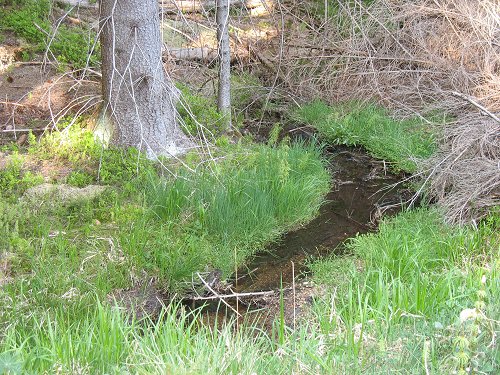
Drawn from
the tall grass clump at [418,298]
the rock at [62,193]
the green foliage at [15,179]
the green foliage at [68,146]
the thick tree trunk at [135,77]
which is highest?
the thick tree trunk at [135,77]

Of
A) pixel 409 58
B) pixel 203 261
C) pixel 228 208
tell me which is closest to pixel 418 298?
pixel 203 261

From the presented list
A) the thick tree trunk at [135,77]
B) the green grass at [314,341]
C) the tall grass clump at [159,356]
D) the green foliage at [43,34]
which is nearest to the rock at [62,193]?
the thick tree trunk at [135,77]

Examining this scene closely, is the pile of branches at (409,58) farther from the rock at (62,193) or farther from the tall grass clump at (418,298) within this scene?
the rock at (62,193)

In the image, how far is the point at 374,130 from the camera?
8.37m

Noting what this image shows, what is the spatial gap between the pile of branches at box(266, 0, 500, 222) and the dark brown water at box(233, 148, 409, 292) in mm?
651

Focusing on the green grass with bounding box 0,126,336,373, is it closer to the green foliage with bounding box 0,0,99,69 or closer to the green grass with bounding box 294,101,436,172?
the green grass with bounding box 294,101,436,172

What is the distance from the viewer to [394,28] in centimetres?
894

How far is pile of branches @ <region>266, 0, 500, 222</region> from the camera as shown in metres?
7.45

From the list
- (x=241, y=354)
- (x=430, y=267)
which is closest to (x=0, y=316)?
A: (x=241, y=354)

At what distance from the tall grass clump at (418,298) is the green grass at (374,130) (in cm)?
165

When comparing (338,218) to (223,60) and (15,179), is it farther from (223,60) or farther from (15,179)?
(15,179)

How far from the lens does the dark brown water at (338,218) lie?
5.57 metres

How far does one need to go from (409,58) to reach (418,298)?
17.3 feet

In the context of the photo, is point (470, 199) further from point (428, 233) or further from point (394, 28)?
point (394, 28)
